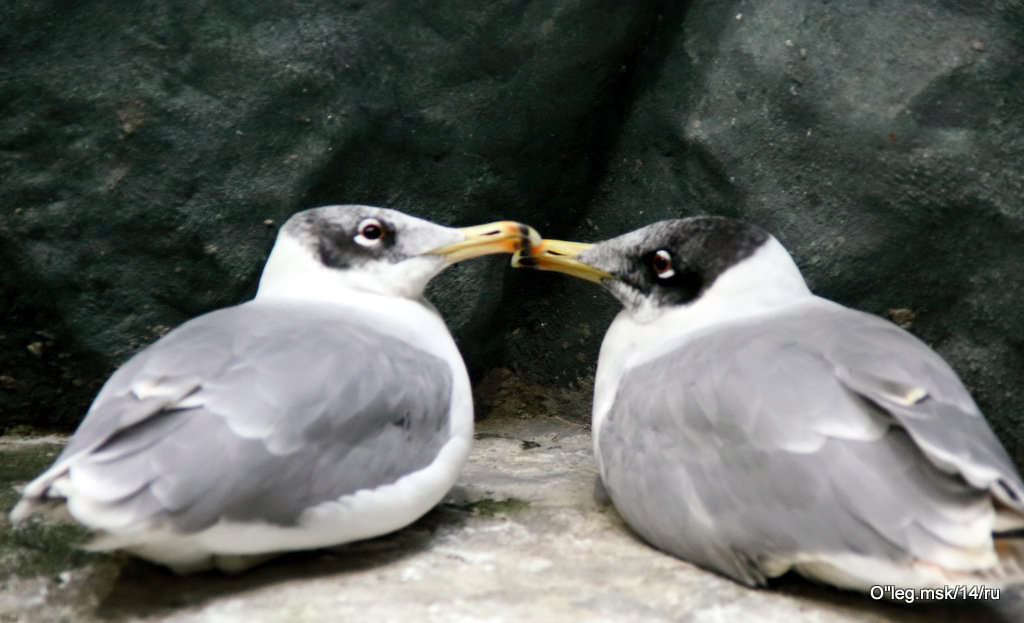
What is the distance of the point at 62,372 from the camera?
12.6 ft

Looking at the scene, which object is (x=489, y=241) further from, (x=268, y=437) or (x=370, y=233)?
(x=268, y=437)

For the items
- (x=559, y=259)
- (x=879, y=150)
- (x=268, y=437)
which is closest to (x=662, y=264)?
(x=559, y=259)

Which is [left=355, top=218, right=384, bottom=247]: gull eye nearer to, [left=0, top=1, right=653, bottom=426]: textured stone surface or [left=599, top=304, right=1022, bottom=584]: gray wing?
[left=0, top=1, right=653, bottom=426]: textured stone surface

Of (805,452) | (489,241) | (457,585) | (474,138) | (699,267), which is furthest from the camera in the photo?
(474,138)

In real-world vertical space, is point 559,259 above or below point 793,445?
below

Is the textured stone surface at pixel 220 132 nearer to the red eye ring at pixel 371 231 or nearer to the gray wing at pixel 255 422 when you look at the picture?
the red eye ring at pixel 371 231

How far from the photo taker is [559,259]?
3.57 m

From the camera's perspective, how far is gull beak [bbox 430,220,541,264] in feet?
11.2

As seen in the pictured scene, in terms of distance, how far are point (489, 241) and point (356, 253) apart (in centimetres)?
44

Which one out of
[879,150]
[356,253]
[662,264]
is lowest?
[356,253]

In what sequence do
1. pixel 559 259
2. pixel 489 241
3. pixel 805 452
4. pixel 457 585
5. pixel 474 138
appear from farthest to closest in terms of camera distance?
pixel 474 138 → pixel 559 259 → pixel 489 241 → pixel 457 585 → pixel 805 452

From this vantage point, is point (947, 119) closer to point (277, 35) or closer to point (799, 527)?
point (799, 527)

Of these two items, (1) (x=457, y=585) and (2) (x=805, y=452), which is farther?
(1) (x=457, y=585)

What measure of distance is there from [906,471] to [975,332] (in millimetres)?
1408
